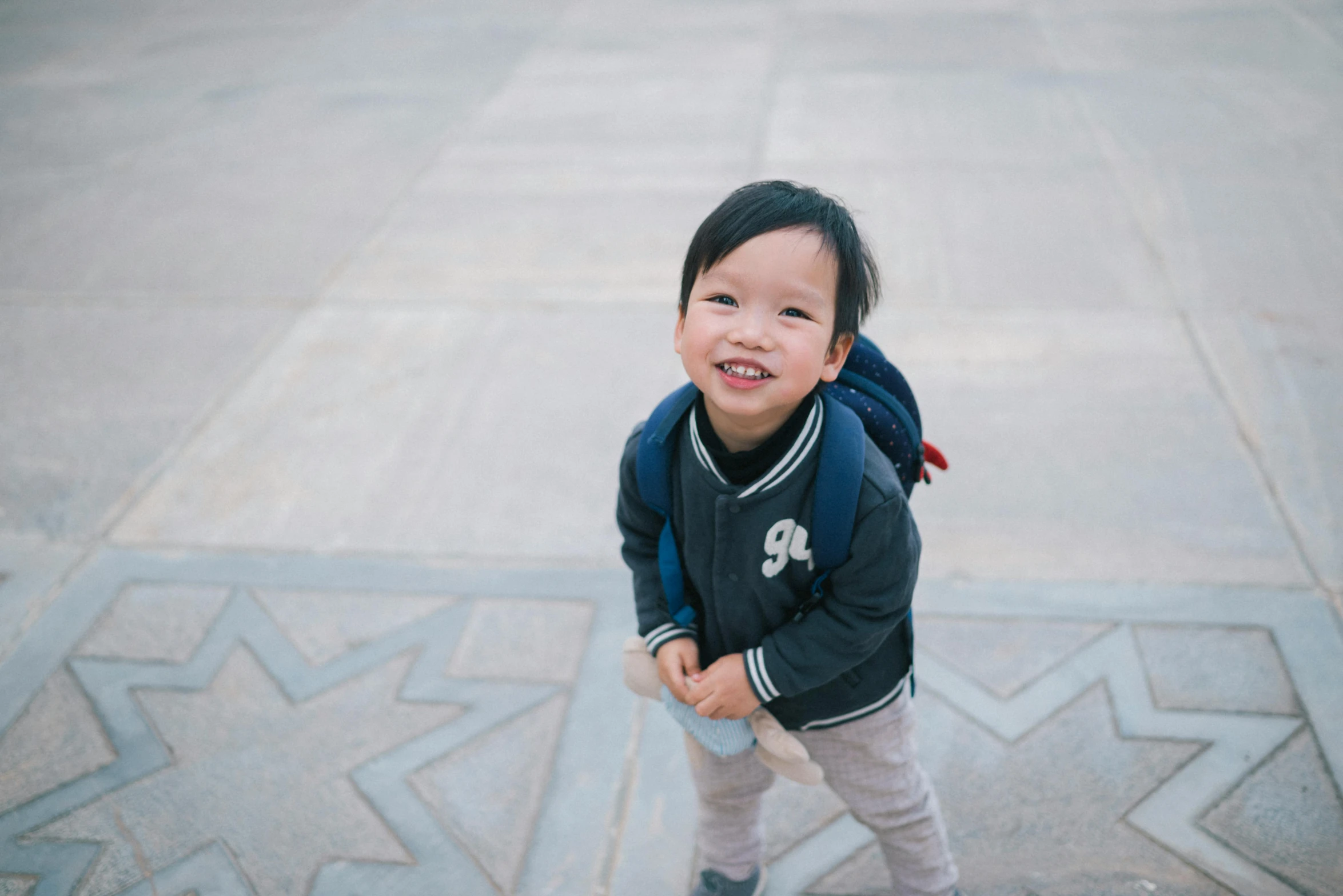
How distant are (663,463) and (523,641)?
4.13 ft

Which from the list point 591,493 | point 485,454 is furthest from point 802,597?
point 485,454

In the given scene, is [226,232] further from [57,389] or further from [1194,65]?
[1194,65]

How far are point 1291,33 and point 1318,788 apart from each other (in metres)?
6.67

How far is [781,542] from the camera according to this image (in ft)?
4.39

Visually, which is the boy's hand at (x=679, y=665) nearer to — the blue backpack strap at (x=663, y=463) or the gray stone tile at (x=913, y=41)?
the blue backpack strap at (x=663, y=463)

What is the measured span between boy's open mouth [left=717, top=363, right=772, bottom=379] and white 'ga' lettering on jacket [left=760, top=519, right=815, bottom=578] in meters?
0.23

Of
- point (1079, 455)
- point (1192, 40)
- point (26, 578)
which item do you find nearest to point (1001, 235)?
point (1079, 455)

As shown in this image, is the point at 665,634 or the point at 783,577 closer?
the point at 783,577

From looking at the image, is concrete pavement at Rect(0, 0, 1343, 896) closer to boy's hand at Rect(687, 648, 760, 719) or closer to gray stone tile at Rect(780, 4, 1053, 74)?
gray stone tile at Rect(780, 4, 1053, 74)

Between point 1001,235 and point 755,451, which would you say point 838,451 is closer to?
point 755,451

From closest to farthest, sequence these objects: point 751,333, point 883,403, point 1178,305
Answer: point 751,333 → point 883,403 → point 1178,305

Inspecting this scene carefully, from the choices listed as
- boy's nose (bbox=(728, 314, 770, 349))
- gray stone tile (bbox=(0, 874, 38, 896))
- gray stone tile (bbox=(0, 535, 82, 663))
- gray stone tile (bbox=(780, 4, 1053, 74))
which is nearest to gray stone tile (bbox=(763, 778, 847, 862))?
boy's nose (bbox=(728, 314, 770, 349))

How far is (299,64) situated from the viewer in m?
7.05

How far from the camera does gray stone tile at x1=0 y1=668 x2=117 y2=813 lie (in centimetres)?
217
